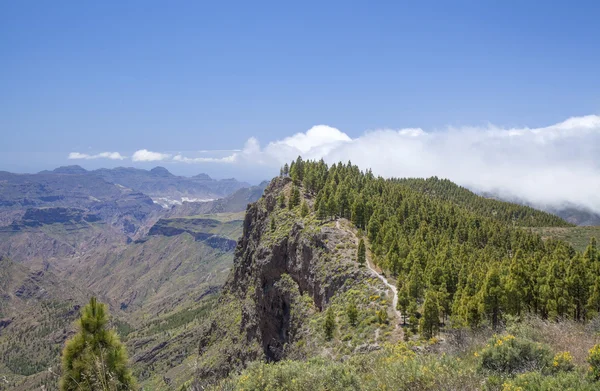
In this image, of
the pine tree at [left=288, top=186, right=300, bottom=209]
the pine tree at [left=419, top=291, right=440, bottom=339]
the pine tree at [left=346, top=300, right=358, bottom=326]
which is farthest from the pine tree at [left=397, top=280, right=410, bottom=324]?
the pine tree at [left=288, top=186, right=300, bottom=209]

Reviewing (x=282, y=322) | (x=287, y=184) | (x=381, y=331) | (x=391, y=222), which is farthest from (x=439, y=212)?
(x=381, y=331)

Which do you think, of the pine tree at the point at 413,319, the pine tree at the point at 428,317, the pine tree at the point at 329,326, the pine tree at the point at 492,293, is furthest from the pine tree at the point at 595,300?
the pine tree at the point at 329,326

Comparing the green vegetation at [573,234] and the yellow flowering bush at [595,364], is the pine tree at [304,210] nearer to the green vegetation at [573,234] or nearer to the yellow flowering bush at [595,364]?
the yellow flowering bush at [595,364]

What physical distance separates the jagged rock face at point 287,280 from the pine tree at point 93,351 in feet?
163

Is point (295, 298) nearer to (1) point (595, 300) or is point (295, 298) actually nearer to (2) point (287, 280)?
(2) point (287, 280)

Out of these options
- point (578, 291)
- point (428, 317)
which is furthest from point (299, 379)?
point (578, 291)

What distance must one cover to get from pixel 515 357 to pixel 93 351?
747 inches

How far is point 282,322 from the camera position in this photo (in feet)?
258

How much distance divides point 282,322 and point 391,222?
3516 centimetres

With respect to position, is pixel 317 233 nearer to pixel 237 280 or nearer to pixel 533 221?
pixel 237 280

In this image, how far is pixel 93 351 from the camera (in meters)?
14.8

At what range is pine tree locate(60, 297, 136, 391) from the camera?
47.5ft

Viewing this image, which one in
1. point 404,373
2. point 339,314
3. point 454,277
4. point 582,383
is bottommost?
point 339,314

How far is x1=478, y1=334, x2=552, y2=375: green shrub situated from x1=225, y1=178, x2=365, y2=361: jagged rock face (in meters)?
45.3
